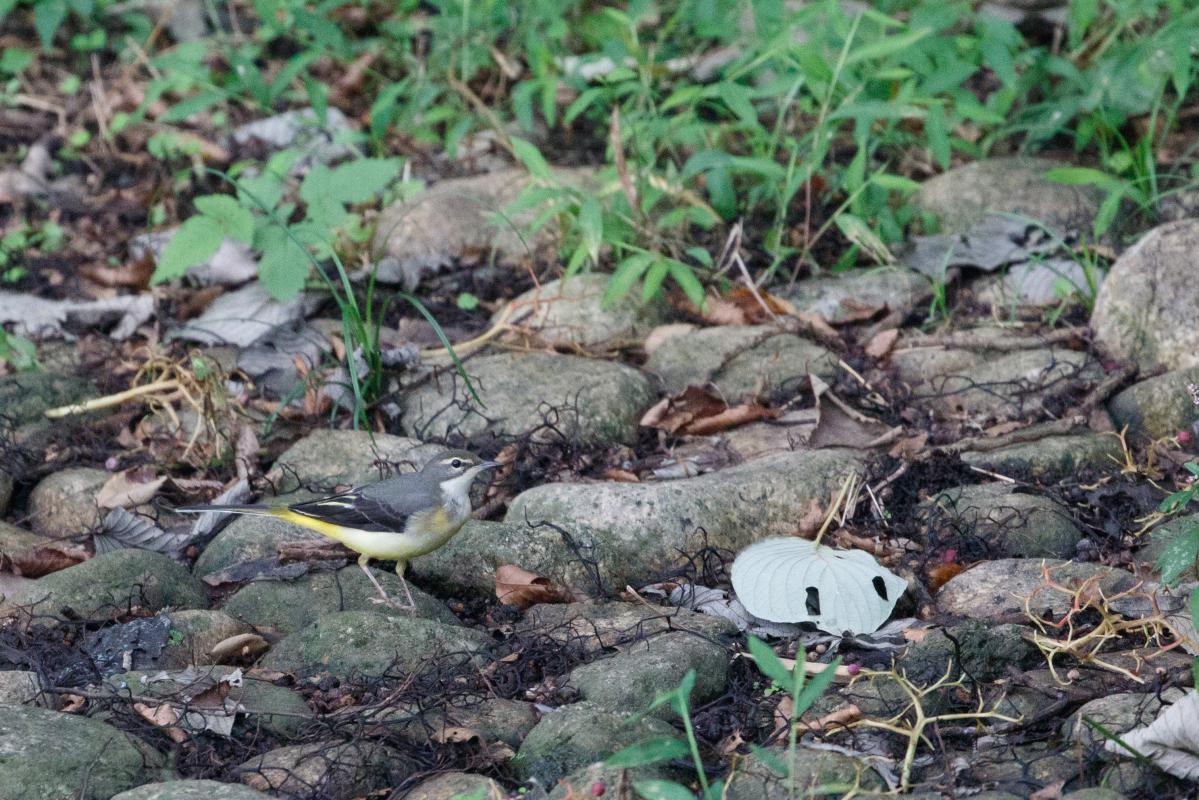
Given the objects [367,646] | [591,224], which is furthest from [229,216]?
[367,646]

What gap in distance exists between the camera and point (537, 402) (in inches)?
231

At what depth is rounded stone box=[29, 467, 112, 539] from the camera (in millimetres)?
5488

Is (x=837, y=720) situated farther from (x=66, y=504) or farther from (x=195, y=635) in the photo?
(x=66, y=504)

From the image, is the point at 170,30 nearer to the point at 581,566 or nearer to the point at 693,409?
Result: the point at 693,409

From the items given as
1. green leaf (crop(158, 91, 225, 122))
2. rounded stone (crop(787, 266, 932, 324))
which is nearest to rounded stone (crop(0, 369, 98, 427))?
green leaf (crop(158, 91, 225, 122))

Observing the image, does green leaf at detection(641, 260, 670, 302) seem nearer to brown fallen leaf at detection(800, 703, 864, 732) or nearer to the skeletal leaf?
the skeletal leaf

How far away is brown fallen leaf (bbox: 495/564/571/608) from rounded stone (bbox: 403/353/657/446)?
3.44ft

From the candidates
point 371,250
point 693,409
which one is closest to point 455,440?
point 693,409

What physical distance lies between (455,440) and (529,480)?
0.44 metres

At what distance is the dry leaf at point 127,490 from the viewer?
5492 millimetres

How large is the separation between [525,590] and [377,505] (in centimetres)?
63

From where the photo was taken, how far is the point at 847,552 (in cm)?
461

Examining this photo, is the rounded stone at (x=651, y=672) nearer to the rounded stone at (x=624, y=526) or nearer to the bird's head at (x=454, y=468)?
the rounded stone at (x=624, y=526)

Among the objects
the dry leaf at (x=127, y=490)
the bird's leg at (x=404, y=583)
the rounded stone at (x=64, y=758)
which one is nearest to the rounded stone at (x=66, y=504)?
the dry leaf at (x=127, y=490)
